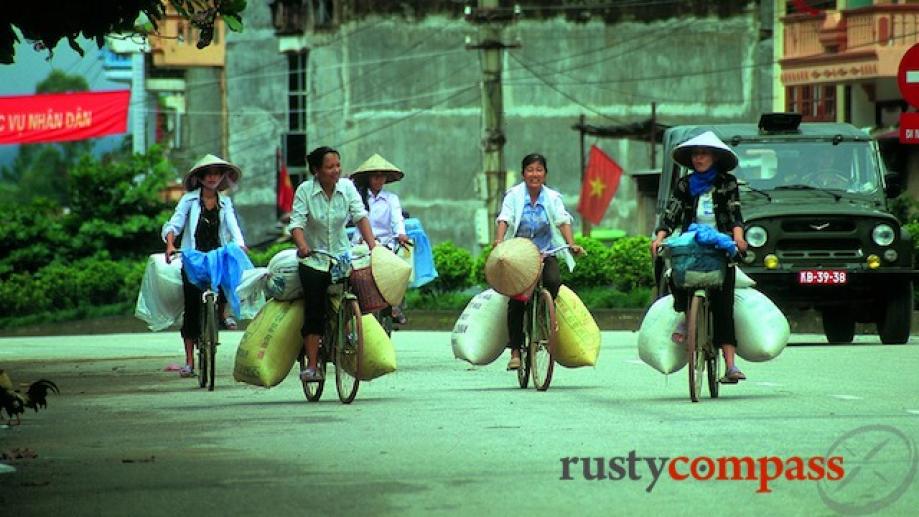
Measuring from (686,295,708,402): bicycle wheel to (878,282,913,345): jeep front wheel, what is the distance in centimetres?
914

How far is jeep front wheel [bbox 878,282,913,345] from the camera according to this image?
23078mm

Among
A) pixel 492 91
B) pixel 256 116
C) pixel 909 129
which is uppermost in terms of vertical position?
pixel 256 116

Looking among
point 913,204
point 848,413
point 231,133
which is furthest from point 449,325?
point 231,133

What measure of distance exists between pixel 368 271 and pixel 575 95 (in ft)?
152

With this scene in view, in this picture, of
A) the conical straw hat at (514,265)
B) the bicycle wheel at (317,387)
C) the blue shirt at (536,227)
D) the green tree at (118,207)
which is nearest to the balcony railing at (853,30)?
the green tree at (118,207)

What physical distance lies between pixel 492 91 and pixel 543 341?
23167 millimetres

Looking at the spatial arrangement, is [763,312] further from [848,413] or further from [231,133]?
[231,133]

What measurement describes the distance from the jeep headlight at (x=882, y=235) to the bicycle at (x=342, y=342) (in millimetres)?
9149

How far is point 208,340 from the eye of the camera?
17.2 meters

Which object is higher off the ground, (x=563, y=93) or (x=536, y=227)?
(x=563, y=93)

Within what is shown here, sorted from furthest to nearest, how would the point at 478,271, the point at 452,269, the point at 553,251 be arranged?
1. the point at 452,269
2. the point at 478,271
3. the point at 553,251

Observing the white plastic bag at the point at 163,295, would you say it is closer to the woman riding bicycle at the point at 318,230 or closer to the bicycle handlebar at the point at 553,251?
the woman riding bicycle at the point at 318,230

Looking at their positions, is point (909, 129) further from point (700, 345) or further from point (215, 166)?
point (700, 345)

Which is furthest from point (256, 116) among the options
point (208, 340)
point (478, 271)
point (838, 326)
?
point (208, 340)
